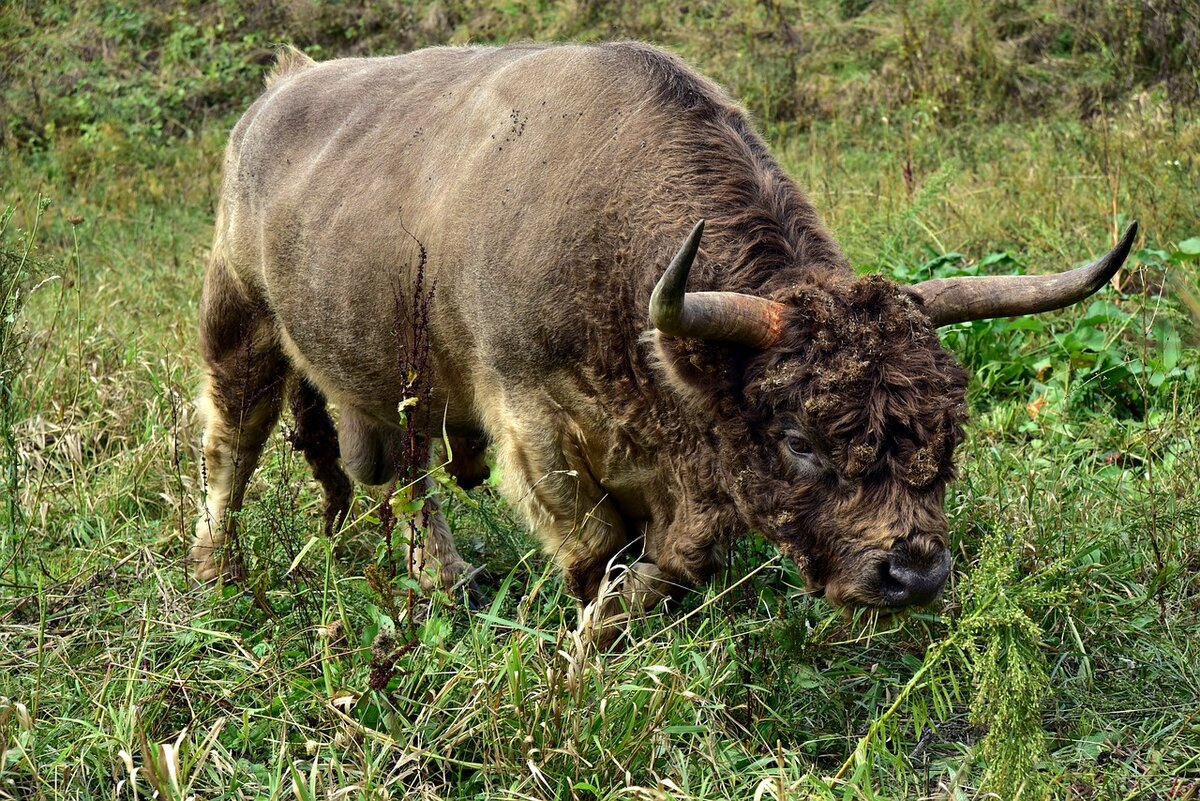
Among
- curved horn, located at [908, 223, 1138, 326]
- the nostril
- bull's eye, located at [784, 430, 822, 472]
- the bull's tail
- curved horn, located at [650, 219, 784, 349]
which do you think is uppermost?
curved horn, located at [650, 219, 784, 349]

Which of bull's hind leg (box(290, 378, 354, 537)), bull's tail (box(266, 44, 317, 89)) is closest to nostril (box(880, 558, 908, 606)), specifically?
bull's hind leg (box(290, 378, 354, 537))

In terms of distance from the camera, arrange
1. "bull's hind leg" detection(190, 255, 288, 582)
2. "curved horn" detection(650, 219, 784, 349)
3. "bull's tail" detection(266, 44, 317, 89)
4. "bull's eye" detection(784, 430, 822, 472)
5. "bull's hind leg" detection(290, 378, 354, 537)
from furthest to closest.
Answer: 1. "bull's tail" detection(266, 44, 317, 89)
2. "bull's hind leg" detection(290, 378, 354, 537)
3. "bull's hind leg" detection(190, 255, 288, 582)
4. "bull's eye" detection(784, 430, 822, 472)
5. "curved horn" detection(650, 219, 784, 349)

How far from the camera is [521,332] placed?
4168 millimetres

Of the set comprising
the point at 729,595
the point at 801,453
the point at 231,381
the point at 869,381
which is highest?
the point at 869,381

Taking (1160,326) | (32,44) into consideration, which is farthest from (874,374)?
(32,44)

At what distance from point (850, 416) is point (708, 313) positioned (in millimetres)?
491

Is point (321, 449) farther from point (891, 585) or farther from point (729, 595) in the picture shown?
point (891, 585)

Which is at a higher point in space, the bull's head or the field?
the bull's head

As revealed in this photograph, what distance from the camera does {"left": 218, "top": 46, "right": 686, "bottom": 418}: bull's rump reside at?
13.6 feet

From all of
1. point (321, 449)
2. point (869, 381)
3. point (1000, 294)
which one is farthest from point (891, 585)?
point (321, 449)

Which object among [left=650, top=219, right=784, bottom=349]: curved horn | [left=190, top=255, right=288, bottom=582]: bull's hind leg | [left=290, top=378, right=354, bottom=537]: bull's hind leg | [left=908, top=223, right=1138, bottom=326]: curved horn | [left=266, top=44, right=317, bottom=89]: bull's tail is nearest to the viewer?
[left=650, top=219, right=784, bottom=349]: curved horn

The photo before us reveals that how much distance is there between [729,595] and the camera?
4.33m

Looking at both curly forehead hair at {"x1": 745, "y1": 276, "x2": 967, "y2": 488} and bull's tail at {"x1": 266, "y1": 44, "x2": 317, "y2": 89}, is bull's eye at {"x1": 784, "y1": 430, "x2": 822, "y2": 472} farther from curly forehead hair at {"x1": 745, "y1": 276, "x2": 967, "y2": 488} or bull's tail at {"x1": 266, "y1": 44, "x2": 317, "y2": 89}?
bull's tail at {"x1": 266, "y1": 44, "x2": 317, "y2": 89}

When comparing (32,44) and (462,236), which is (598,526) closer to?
(462,236)
